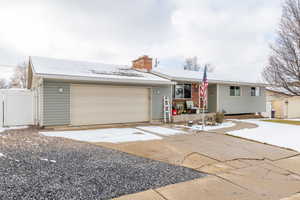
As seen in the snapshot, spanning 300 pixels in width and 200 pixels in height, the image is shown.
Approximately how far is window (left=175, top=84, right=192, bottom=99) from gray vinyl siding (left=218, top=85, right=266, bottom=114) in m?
2.30

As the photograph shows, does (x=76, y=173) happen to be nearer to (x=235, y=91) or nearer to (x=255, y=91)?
(x=235, y=91)

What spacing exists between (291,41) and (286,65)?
1.62 meters

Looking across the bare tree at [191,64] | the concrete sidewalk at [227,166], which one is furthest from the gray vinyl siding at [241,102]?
the bare tree at [191,64]

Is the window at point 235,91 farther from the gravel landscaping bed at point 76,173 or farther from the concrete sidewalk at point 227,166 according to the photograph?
the gravel landscaping bed at point 76,173

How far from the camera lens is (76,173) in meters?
3.55

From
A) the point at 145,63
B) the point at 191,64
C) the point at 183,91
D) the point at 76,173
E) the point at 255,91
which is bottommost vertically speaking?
the point at 76,173

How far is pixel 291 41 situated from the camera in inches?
488

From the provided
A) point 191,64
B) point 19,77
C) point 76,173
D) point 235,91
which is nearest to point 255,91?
point 235,91

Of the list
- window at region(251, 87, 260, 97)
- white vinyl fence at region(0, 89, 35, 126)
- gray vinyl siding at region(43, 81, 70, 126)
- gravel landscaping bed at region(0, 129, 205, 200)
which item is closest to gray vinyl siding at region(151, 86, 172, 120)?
gray vinyl siding at region(43, 81, 70, 126)

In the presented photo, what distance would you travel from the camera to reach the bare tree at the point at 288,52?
1229 centimetres

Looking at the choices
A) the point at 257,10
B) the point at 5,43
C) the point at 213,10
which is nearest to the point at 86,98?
the point at 213,10

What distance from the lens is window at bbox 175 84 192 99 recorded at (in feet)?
44.6

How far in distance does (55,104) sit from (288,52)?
14979mm

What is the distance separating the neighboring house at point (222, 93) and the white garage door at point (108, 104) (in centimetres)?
303
